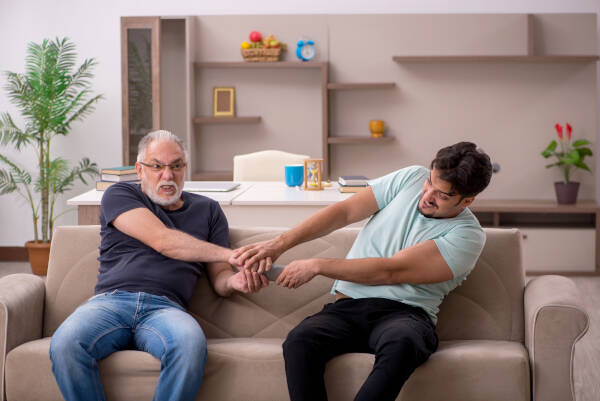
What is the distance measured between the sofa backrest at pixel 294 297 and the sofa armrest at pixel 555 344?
0.26m

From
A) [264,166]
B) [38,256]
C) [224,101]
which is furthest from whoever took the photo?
[224,101]

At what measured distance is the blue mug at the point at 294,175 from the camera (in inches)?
148

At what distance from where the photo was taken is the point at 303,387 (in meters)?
1.84

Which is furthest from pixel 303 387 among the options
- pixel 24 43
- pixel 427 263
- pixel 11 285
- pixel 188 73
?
pixel 24 43

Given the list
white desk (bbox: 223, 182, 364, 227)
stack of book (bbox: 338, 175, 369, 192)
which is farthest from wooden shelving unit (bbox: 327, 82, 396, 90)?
white desk (bbox: 223, 182, 364, 227)

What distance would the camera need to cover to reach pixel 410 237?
7.10 ft

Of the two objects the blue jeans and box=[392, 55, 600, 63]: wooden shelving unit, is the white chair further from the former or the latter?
the blue jeans

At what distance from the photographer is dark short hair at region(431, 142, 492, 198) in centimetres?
203

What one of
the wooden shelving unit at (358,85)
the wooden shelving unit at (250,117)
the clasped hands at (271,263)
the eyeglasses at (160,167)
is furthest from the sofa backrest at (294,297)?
the wooden shelving unit at (358,85)

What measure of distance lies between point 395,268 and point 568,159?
3.40 metres

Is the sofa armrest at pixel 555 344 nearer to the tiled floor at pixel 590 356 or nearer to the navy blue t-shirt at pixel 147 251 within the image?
the tiled floor at pixel 590 356

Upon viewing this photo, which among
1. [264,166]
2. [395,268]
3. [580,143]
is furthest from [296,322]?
[580,143]

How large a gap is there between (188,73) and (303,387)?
12.2ft

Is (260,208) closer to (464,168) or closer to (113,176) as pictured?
(113,176)
